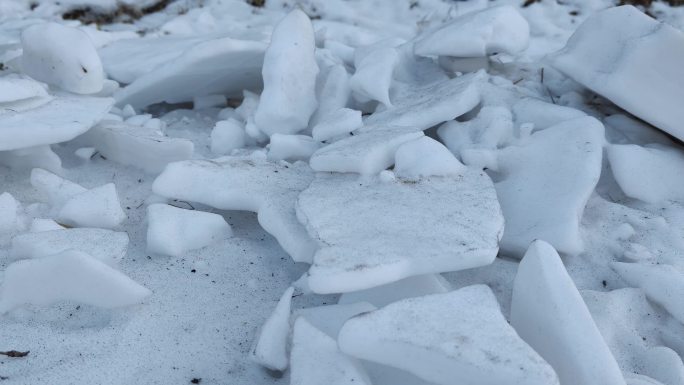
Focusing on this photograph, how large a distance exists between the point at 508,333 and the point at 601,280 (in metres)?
0.49

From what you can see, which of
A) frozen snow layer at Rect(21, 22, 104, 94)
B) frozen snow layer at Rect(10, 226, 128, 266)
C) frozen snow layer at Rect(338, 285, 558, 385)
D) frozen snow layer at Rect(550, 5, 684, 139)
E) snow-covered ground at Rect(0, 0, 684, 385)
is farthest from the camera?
frozen snow layer at Rect(21, 22, 104, 94)

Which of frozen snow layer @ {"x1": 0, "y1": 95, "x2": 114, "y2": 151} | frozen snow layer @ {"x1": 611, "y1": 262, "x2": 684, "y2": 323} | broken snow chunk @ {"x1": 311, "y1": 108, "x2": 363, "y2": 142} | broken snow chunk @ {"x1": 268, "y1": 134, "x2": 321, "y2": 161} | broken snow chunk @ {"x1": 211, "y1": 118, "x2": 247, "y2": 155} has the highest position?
frozen snow layer @ {"x1": 0, "y1": 95, "x2": 114, "y2": 151}

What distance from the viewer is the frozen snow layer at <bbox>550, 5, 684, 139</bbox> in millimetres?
1729

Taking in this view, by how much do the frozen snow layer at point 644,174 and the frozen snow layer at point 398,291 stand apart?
0.68 m

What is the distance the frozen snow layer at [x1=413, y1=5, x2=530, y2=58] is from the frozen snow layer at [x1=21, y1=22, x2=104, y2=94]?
3.31 feet

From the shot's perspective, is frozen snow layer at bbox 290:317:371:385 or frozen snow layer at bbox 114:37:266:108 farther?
frozen snow layer at bbox 114:37:266:108

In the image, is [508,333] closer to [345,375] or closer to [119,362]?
[345,375]

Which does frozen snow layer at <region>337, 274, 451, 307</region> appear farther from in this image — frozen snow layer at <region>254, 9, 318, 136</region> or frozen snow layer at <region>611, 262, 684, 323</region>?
frozen snow layer at <region>254, 9, 318, 136</region>

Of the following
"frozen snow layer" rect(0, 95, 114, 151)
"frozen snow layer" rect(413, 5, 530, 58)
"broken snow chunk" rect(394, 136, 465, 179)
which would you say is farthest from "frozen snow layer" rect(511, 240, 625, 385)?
"frozen snow layer" rect(0, 95, 114, 151)

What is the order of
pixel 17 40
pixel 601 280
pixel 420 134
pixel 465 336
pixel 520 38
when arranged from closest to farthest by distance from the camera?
pixel 465 336 < pixel 601 280 < pixel 420 134 < pixel 520 38 < pixel 17 40

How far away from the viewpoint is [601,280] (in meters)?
1.45

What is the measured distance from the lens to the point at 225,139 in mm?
1979

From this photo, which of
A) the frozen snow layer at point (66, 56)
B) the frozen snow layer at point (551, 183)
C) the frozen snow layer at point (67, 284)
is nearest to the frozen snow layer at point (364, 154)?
the frozen snow layer at point (551, 183)

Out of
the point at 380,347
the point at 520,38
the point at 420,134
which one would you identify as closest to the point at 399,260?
the point at 380,347
